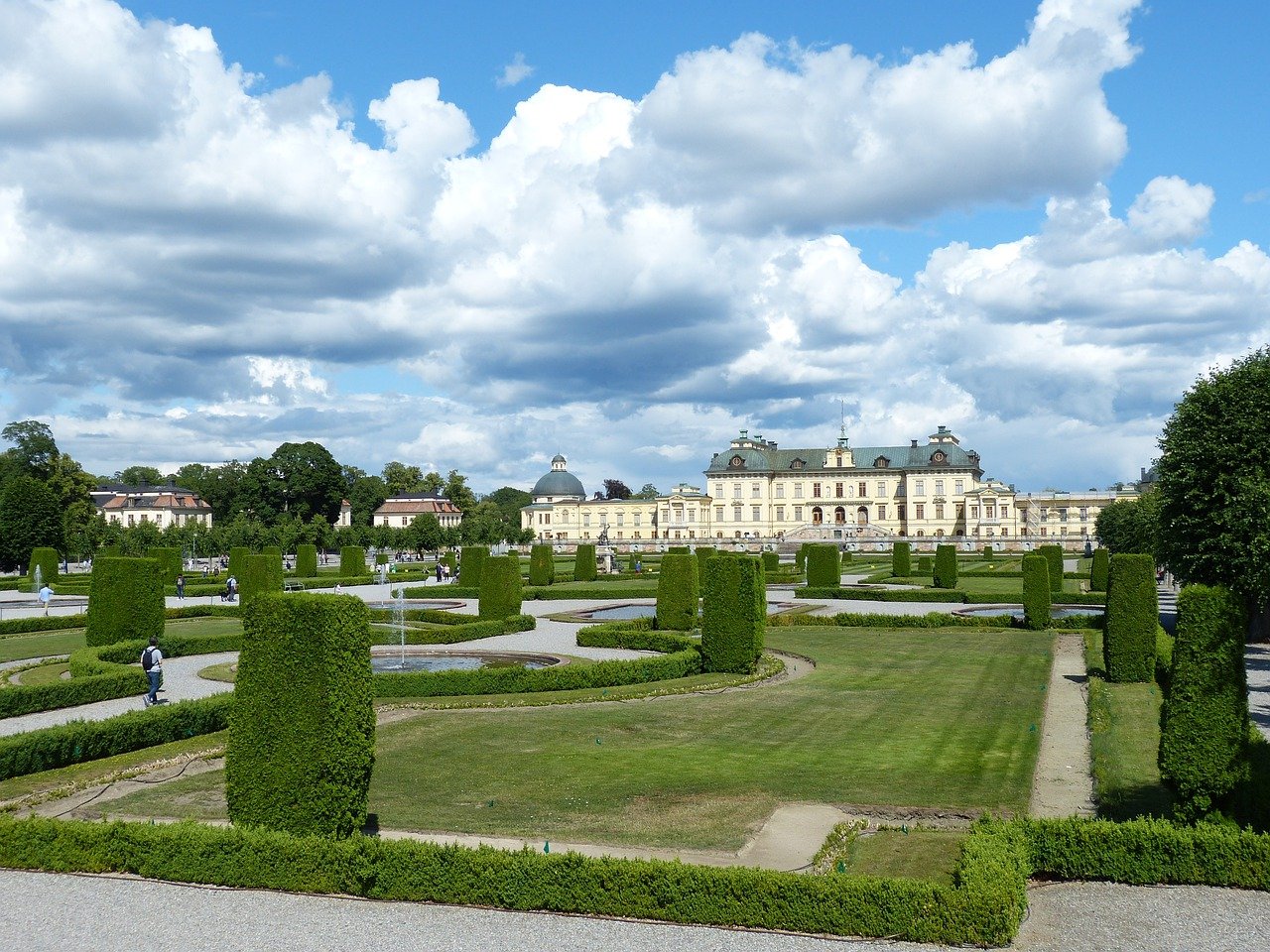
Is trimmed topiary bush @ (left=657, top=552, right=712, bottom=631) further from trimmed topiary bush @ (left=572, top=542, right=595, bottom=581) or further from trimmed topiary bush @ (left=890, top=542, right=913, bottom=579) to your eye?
trimmed topiary bush @ (left=890, top=542, right=913, bottom=579)

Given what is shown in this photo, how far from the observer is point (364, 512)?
115 meters

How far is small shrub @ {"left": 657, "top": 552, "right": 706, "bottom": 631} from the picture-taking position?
87.9 feet

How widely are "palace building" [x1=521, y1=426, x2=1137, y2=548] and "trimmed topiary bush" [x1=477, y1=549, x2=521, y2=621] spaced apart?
75275 mm

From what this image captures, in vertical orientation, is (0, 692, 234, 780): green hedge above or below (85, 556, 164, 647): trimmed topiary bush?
below

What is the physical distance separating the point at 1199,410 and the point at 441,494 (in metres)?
103

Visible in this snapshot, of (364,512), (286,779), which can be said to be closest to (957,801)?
(286,779)

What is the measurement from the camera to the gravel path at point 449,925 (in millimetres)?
7789

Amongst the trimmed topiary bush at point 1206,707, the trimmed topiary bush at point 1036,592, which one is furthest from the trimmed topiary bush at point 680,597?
the trimmed topiary bush at point 1206,707

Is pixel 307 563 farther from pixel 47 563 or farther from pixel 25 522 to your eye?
pixel 25 522

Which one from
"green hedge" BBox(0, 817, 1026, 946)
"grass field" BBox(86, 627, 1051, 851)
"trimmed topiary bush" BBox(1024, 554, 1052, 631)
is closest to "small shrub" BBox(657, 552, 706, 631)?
"grass field" BBox(86, 627, 1051, 851)

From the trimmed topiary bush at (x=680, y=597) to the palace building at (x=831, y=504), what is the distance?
256 feet

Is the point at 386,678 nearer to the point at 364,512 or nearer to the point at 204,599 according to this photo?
the point at 204,599

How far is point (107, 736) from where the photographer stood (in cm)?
1395

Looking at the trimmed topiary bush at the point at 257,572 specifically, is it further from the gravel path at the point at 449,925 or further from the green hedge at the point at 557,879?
the gravel path at the point at 449,925
